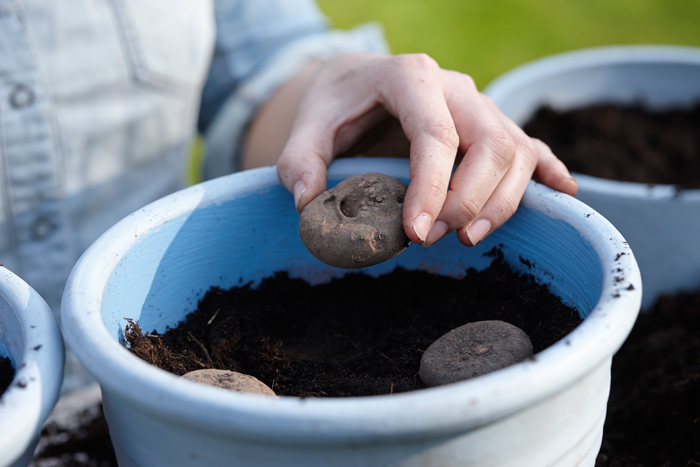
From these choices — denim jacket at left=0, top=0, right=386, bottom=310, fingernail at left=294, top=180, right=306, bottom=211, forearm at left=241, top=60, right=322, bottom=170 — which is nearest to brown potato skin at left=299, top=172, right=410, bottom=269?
fingernail at left=294, top=180, right=306, bottom=211

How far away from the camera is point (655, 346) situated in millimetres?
1448

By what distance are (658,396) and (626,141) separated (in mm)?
1528

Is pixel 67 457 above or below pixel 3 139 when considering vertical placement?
below

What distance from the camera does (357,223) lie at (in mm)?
1110

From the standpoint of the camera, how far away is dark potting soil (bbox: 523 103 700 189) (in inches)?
87.2

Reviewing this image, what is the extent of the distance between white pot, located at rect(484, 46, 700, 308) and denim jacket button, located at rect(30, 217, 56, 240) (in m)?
1.64

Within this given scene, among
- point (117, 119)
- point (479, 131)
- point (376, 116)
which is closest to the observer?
point (479, 131)

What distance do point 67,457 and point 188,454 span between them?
3.06ft

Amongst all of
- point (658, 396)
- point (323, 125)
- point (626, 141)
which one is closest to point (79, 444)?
point (323, 125)

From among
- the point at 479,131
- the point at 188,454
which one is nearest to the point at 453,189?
the point at 479,131

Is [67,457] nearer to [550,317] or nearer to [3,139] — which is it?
[3,139]

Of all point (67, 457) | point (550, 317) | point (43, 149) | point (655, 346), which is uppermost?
point (550, 317)

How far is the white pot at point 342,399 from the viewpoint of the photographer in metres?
0.61

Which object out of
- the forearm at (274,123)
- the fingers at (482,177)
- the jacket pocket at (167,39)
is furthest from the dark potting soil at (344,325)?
the jacket pocket at (167,39)
